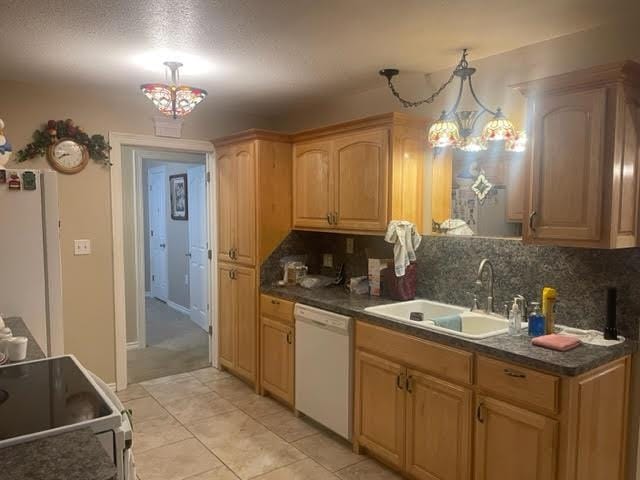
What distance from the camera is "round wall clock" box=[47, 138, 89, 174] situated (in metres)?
3.44

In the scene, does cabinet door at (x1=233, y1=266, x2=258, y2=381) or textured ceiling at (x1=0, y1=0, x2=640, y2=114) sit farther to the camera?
cabinet door at (x1=233, y1=266, x2=258, y2=381)

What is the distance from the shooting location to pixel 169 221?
676 cm

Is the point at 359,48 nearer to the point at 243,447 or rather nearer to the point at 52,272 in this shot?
the point at 52,272

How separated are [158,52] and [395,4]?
53.4 inches

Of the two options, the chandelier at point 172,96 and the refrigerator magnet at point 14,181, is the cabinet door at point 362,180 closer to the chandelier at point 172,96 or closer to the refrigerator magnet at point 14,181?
the chandelier at point 172,96

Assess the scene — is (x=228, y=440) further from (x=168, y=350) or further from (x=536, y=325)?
(x=168, y=350)

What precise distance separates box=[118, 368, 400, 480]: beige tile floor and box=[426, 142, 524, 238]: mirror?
1482mm

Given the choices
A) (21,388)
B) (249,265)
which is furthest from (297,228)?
(21,388)

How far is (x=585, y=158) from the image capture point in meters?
2.06

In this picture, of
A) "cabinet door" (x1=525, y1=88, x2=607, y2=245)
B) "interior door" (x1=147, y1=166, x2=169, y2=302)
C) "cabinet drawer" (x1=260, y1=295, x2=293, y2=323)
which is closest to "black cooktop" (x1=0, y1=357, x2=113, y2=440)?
"cabinet drawer" (x1=260, y1=295, x2=293, y2=323)

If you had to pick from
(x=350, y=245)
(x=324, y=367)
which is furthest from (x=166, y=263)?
(x=324, y=367)

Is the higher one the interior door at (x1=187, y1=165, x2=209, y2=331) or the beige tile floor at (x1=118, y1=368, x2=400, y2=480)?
the interior door at (x1=187, y1=165, x2=209, y2=331)

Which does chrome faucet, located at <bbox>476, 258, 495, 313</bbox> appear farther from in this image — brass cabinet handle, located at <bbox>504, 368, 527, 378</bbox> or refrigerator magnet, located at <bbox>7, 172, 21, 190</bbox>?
refrigerator magnet, located at <bbox>7, 172, 21, 190</bbox>

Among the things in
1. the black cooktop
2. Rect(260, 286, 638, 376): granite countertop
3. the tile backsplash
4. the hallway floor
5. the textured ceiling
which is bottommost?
the hallway floor
